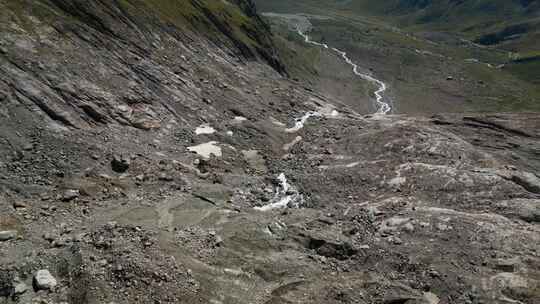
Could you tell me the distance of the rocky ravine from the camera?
29.6m

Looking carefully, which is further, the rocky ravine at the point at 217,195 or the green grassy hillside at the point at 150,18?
the green grassy hillside at the point at 150,18

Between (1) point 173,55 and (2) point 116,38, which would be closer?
(2) point 116,38

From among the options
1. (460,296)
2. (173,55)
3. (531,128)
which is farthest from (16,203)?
(531,128)

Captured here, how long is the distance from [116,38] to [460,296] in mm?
51680

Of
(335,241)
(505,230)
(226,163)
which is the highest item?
(505,230)

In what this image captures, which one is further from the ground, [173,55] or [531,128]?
[531,128]

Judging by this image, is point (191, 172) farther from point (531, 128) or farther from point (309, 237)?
point (531, 128)

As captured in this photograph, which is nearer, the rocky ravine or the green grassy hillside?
the rocky ravine

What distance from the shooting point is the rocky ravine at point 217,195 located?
29.6 metres

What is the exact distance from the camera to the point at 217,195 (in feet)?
136

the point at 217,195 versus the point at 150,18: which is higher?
the point at 150,18

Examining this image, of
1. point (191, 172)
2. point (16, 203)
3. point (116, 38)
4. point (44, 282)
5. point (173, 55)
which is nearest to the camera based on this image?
point (44, 282)

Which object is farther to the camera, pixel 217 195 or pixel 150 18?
pixel 150 18

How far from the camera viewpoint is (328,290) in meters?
30.3
